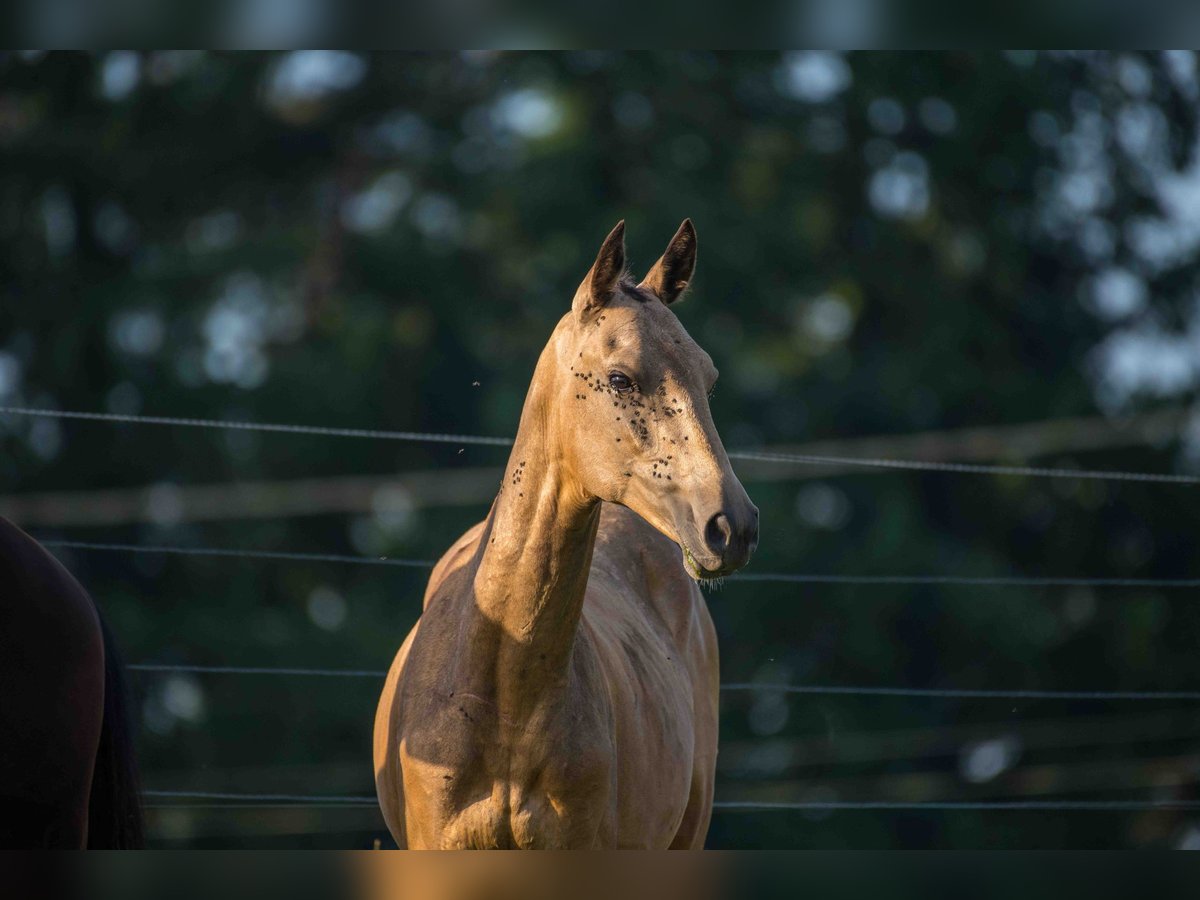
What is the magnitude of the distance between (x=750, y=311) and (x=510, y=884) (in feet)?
38.0

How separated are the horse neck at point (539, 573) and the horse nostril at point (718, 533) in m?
0.40

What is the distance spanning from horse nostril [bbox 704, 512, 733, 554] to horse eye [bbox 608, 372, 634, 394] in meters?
0.38

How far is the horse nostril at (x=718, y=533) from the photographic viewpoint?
2.99m

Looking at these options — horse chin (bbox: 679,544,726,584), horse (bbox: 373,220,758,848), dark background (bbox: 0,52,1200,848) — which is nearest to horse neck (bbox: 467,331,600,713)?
horse (bbox: 373,220,758,848)

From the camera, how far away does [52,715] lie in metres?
3.12

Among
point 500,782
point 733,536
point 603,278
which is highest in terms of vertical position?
point 603,278

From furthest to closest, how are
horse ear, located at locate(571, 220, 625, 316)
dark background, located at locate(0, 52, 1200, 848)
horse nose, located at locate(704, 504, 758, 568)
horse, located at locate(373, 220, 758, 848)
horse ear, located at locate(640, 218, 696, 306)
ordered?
dark background, located at locate(0, 52, 1200, 848) < horse ear, located at locate(640, 218, 696, 306) < horse ear, located at locate(571, 220, 625, 316) < horse, located at locate(373, 220, 758, 848) < horse nose, located at locate(704, 504, 758, 568)

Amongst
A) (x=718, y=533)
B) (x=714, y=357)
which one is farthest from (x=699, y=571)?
(x=714, y=357)

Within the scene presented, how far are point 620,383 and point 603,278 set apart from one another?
0.27 metres

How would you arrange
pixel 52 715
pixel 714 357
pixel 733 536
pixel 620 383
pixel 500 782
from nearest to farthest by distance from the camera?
1. pixel 733 536
2. pixel 52 715
3. pixel 620 383
4. pixel 500 782
5. pixel 714 357

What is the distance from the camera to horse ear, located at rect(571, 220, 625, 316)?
3270 millimetres

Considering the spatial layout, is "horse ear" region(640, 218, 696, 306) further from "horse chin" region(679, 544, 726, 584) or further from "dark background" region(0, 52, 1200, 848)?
"dark background" region(0, 52, 1200, 848)

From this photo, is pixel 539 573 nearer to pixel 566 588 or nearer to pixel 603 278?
pixel 566 588

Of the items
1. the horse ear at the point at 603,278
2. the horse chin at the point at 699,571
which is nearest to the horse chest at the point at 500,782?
the horse chin at the point at 699,571
